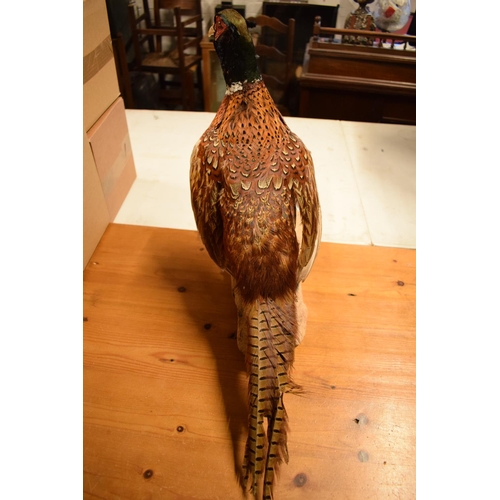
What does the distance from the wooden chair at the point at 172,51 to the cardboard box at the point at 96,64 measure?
0.20 metres

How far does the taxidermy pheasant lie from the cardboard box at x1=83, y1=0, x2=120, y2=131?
1.73 feet

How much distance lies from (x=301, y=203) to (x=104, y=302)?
0.67 meters

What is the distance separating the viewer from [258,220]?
2.38 ft

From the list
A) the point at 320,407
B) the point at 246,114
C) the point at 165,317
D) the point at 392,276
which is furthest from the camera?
the point at 392,276

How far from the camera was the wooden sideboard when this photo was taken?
150cm

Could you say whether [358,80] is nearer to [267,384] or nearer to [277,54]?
[277,54]

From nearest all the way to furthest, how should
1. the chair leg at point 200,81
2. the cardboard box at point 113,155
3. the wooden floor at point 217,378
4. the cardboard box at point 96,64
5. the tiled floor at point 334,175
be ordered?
the wooden floor at point 217,378
the cardboard box at point 96,64
the cardboard box at point 113,155
the tiled floor at point 334,175
the chair leg at point 200,81

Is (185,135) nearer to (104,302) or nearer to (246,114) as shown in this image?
(104,302)

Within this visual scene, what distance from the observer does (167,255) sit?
1.28m

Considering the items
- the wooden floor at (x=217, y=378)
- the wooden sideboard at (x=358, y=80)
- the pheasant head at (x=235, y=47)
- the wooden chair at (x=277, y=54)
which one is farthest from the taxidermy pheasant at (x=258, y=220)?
the wooden sideboard at (x=358, y=80)

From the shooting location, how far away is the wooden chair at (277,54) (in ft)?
4.66

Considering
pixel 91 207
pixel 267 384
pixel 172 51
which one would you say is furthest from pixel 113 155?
pixel 267 384

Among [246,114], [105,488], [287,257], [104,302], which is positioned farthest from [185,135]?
[105,488]

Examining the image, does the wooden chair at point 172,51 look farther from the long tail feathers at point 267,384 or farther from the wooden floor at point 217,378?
the long tail feathers at point 267,384
